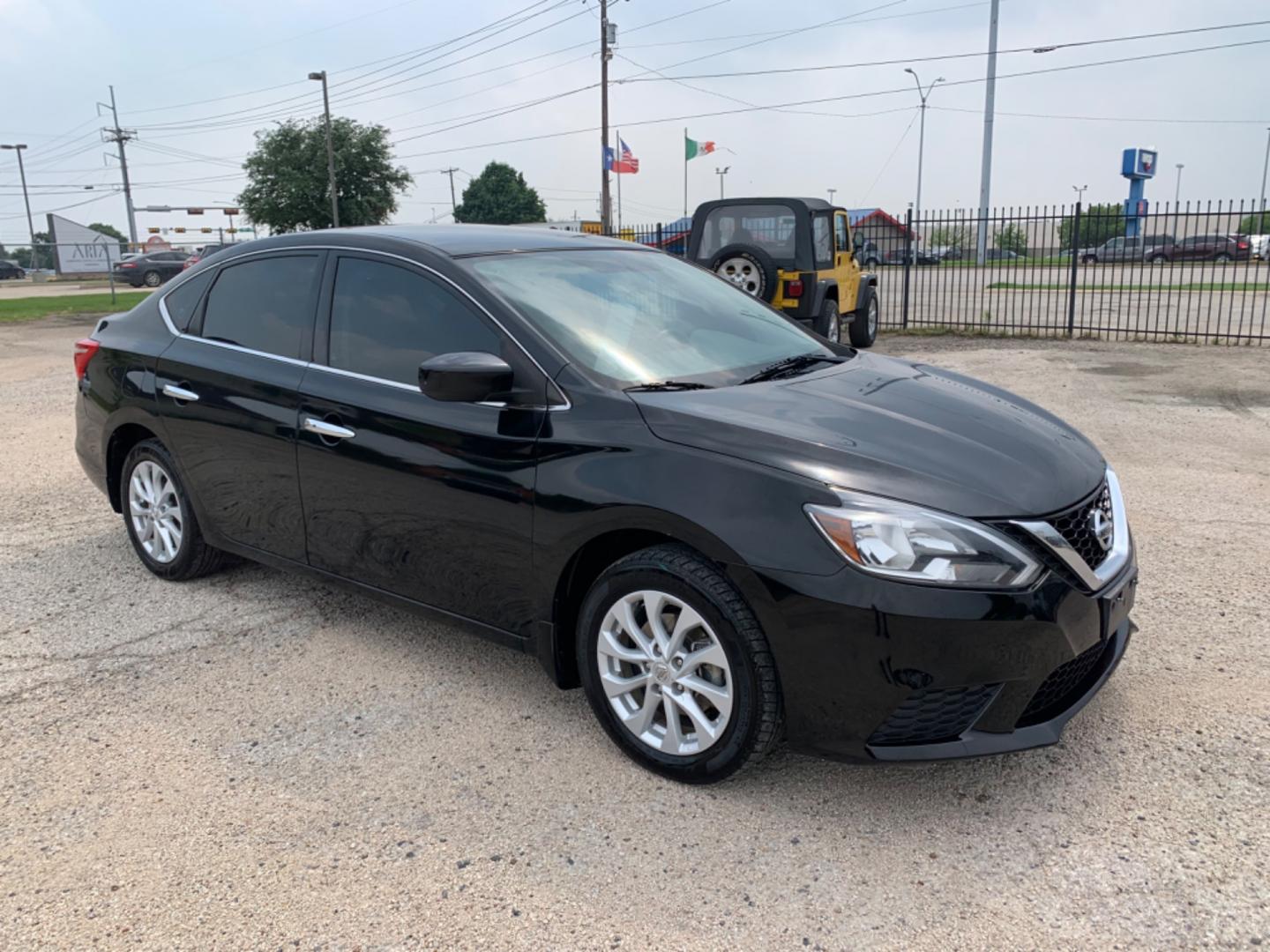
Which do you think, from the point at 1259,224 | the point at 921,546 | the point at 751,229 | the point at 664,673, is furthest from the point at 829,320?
the point at 1259,224

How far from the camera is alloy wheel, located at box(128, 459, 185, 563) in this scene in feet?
15.0

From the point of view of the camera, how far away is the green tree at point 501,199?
102312mm

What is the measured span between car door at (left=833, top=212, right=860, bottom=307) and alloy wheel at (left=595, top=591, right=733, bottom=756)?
404 inches

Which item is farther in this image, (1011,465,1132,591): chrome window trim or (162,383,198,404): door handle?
(162,383,198,404): door handle

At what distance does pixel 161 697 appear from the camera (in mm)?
3596

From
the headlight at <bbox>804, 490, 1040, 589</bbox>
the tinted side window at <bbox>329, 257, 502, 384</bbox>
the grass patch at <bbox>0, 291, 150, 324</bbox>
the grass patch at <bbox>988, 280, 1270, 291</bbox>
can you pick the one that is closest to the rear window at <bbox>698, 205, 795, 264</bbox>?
the grass patch at <bbox>988, 280, 1270, 291</bbox>

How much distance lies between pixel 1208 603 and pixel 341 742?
3558 mm

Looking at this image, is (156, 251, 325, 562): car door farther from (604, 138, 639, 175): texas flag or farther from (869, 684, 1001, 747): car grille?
(604, 138, 639, 175): texas flag

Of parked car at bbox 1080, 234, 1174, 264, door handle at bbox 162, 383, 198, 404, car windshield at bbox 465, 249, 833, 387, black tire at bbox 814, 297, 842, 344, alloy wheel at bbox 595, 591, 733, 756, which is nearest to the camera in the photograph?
alloy wheel at bbox 595, 591, 733, 756

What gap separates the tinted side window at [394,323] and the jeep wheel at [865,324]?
1091cm

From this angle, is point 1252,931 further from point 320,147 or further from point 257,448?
point 320,147

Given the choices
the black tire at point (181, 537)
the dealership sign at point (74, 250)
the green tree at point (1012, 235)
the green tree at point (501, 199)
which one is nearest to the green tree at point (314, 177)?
the dealership sign at point (74, 250)

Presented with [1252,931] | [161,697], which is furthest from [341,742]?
[1252,931]

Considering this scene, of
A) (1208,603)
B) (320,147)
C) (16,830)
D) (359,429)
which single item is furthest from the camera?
(320,147)
